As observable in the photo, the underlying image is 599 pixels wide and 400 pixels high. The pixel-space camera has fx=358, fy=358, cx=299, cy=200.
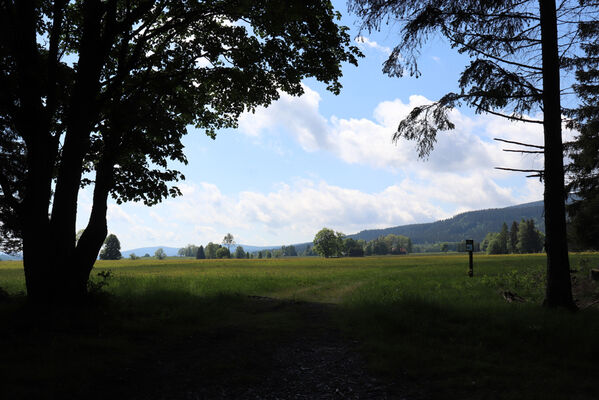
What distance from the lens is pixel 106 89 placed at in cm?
1185

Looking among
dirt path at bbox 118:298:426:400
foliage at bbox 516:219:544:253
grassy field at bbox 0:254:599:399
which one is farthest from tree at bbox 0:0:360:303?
foliage at bbox 516:219:544:253

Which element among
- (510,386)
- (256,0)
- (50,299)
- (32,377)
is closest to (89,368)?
A: (32,377)

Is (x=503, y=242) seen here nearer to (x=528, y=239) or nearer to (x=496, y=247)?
(x=496, y=247)

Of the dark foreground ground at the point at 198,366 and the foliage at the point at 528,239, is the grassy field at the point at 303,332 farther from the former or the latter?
the foliage at the point at 528,239

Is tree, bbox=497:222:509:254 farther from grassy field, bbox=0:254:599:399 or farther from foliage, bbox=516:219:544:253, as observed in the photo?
grassy field, bbox=0:254:599:399

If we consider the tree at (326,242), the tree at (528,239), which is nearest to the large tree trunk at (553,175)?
the tree at (326,242)

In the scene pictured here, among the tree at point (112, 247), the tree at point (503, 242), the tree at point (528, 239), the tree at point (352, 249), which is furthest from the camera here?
the tree at point (352, 249)

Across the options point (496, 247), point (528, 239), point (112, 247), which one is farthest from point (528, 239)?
point (112, 247)

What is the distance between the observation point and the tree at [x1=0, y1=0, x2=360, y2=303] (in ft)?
32.5

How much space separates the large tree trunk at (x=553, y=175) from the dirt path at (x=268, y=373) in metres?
6.67

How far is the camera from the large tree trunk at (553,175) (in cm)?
1030

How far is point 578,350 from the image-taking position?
273 inches

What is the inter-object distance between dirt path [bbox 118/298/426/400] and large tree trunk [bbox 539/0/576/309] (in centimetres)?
667

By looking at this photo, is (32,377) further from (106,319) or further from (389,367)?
(389,367)
